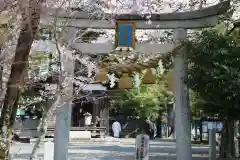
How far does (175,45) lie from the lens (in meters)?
12.0

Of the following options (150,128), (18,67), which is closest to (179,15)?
(18,67)

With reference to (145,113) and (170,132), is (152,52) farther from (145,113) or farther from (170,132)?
(170,132)

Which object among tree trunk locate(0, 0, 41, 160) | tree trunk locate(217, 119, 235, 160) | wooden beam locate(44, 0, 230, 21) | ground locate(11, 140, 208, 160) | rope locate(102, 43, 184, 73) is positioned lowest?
ground locate(11, 140, 208, 160)

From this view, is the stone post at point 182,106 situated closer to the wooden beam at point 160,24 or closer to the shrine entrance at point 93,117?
the wooden beam at point 160,24

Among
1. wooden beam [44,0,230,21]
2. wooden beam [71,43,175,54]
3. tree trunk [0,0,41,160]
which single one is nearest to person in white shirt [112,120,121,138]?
wooden beam [71,43,175,54]

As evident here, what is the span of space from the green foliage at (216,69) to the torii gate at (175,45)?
0.39m

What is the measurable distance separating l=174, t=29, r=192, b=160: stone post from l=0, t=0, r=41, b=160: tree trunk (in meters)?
7.54

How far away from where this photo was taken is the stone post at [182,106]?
11750 millimetres

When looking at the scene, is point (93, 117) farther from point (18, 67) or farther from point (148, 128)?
point (18, 67)

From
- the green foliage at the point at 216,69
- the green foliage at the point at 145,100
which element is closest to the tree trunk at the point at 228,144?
the green foliage at the point at 216,69

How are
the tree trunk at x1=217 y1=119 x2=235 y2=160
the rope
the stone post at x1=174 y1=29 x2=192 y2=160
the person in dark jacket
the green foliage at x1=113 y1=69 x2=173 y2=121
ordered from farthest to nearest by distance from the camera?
the person in dark jacket → the green foliage at x1=113 y1=69 x2=173 y2=121 → the tree trunk at x1=217 y1=119 x2=235 y2=160 → the stone post at x1=174 y1=29 x2=192 y2=160 → the rope

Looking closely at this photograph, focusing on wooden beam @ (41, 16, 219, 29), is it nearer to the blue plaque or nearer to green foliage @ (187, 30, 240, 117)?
green foliage @ (187, 30, 240, 117)

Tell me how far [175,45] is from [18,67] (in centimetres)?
774

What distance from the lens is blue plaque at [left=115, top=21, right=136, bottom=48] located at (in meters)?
11.1
